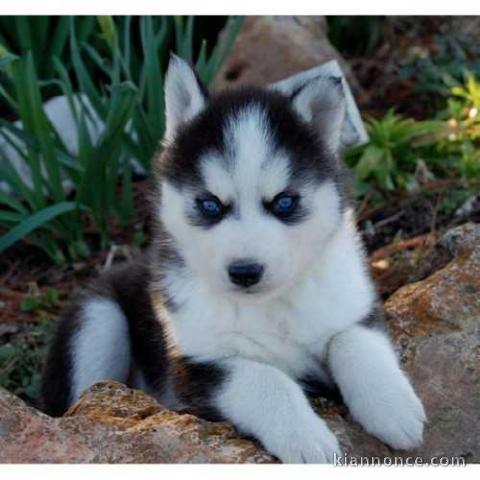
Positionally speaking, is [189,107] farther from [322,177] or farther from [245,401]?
[245,401]

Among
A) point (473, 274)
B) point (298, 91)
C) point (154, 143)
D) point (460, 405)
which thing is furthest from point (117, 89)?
point (460, 405)

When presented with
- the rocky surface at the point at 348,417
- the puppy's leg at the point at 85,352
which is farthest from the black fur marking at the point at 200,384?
the puppy's leg at the point at 85,352

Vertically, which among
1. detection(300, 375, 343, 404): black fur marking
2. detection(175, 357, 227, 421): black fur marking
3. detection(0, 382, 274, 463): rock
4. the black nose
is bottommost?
detection(300, 375, 343, 404): black fur marking

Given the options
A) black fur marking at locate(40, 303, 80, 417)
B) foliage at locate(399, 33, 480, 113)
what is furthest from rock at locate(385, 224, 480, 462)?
foliage at locate(399, 33, 480, 113)

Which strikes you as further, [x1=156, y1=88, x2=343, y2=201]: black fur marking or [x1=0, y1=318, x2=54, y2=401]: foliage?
[x1=0, y1=318, x2=54, y2=401]: foliage

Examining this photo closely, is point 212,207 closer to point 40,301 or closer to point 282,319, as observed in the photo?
point 282,319

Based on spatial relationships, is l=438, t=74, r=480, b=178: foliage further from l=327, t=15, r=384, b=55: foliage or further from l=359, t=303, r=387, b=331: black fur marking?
l=359, t=303, r=387, b=331: black fur marking

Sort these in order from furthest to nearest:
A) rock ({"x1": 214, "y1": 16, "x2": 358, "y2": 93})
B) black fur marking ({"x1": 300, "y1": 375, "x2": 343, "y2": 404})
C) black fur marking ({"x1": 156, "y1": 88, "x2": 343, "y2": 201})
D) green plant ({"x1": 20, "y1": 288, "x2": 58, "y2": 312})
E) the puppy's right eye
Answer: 1. rock ({"x1": 214, "y1": 16, "x2": 358, "y2": 93})
2. green plant ({"x1": 20, "y1": 288, "x2": 58, "y2": 312})
3. black fur marking ({"x1": 300, "y1": 375, "x2": 343, "y2": 404})
4. black fur marking ({"x1": 156, "y1": 88, "x2": 343, "y2": 201})
5. the puppy's right eye
